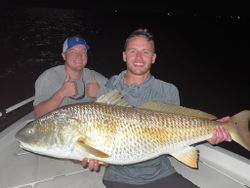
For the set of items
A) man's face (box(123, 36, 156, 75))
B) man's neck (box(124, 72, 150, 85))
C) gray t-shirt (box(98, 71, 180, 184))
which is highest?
man's face (box(123, 36, 156, 75))

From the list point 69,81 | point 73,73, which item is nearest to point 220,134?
point 69,81

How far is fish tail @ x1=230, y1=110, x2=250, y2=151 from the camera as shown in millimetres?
3320

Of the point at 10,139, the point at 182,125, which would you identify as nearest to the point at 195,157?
the point at 182,125

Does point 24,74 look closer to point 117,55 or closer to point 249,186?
point 117,55

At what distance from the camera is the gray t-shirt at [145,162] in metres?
3.74

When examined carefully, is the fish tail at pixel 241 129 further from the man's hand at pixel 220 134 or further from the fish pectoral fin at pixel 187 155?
the fish pectoral fin at pixel 187 155

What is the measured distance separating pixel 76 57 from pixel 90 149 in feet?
8.19

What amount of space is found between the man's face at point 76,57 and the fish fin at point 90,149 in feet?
7.42

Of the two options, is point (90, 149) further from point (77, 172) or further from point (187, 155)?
point (77, 172)

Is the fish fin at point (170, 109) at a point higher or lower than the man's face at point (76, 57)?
lower

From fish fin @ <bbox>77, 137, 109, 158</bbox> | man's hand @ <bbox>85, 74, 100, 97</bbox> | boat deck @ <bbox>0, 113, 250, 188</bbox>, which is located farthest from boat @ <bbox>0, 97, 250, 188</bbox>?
fish fin @ <bbox>77, 137, 109, 158</bbox>

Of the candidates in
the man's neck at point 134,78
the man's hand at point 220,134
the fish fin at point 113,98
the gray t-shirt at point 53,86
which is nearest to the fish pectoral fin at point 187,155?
the man's hand at point 220,134

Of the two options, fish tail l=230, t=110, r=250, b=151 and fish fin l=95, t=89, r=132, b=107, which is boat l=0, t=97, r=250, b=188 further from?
fish fin l=95, t=89, r=132, b=107

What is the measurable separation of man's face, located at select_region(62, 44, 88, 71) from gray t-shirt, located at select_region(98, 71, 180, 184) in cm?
122
